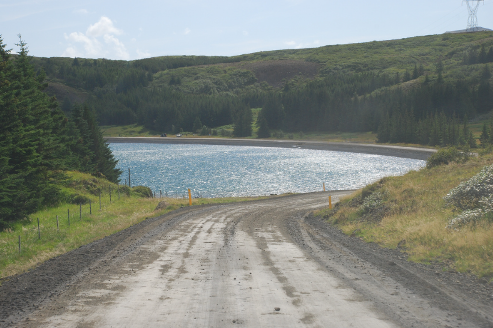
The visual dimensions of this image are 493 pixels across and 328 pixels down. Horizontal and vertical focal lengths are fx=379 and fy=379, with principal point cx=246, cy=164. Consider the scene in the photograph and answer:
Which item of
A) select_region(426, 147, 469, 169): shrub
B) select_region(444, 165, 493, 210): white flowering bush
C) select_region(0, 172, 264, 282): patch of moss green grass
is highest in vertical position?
select_region(426, 147, 469, 169): shrub

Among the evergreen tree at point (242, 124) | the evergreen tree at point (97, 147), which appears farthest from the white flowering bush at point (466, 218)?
the evergreen tree at point (242, 124)

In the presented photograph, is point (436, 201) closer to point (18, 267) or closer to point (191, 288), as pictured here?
point (191, 288)

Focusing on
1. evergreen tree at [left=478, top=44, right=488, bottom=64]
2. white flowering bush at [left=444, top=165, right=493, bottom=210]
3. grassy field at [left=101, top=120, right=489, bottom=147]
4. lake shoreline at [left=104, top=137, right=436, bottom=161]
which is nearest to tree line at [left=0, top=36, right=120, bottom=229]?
white flowering bush at [left=444, top=165, right=493, bottom=210]

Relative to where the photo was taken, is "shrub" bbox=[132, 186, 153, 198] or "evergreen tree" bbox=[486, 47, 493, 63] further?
"evergreen tree" bbox=[486, 47, 493, 63]

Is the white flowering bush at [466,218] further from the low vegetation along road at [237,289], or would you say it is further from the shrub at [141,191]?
the shrub at [141,191]

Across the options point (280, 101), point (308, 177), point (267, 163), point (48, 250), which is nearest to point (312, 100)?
point (280, 101)

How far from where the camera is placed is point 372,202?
19.0 m

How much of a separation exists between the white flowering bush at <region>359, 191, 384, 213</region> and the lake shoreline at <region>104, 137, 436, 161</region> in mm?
63437

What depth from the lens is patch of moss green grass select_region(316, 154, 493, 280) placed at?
32.7ft

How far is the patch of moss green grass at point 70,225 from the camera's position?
43.5 ft

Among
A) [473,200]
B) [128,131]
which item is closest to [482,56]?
[128,131]

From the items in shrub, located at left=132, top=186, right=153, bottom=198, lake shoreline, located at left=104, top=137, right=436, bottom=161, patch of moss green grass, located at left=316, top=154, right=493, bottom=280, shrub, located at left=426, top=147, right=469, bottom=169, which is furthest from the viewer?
lake shoreline, located at left=104, top=137, right=436, bottom=161

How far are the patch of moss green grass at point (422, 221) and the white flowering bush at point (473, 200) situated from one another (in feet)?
Result: 1.33

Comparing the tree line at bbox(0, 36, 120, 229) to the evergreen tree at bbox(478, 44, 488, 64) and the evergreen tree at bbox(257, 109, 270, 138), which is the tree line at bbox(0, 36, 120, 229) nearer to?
the evergreen tree at bbox(257, 109, 270, 138)
